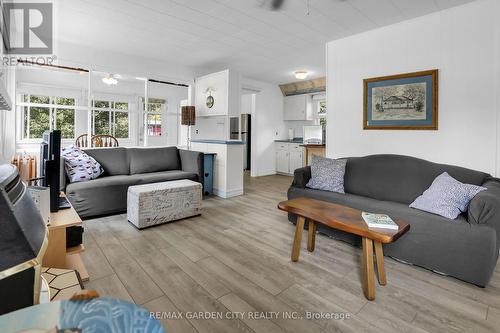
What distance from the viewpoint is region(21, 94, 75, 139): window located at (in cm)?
532

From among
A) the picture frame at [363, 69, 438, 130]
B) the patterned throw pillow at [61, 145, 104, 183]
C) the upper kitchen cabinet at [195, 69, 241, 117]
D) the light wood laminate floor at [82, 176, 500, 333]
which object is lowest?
the light wood laminate floor at [82, 176, 500, 333]

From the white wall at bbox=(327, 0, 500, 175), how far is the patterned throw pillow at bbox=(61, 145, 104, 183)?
11.7ft

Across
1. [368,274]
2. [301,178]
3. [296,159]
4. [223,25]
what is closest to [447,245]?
[368,274]

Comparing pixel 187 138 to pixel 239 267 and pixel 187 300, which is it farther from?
pixel 187 300

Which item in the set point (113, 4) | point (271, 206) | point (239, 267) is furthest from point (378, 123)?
point (113, 4)

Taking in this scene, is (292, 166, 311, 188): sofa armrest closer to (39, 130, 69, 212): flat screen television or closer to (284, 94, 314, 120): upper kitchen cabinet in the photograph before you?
(39, 130, 69, 212): flat screen television

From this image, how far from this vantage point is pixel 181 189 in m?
3.28

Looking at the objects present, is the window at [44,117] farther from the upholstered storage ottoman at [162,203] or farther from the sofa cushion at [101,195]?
the upholstered storage ottoman at [162,203]

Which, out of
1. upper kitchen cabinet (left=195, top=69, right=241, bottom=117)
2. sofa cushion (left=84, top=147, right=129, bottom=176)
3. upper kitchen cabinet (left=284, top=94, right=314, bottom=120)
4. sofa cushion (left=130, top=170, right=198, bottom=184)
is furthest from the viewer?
upper kitchen cabinet (left=284, top=94, right=314, bottom=120)

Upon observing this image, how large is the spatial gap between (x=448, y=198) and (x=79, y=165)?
4.10m

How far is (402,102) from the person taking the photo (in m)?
3.15

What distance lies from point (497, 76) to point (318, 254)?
8.02 ft

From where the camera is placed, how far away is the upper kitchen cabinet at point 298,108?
22.4 feet

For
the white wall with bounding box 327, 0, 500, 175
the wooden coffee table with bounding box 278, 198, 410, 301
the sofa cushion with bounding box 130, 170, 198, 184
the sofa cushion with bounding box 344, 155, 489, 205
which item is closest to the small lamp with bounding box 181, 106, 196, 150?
the sofa cushion with bounding box 130, 170, 198, 184
